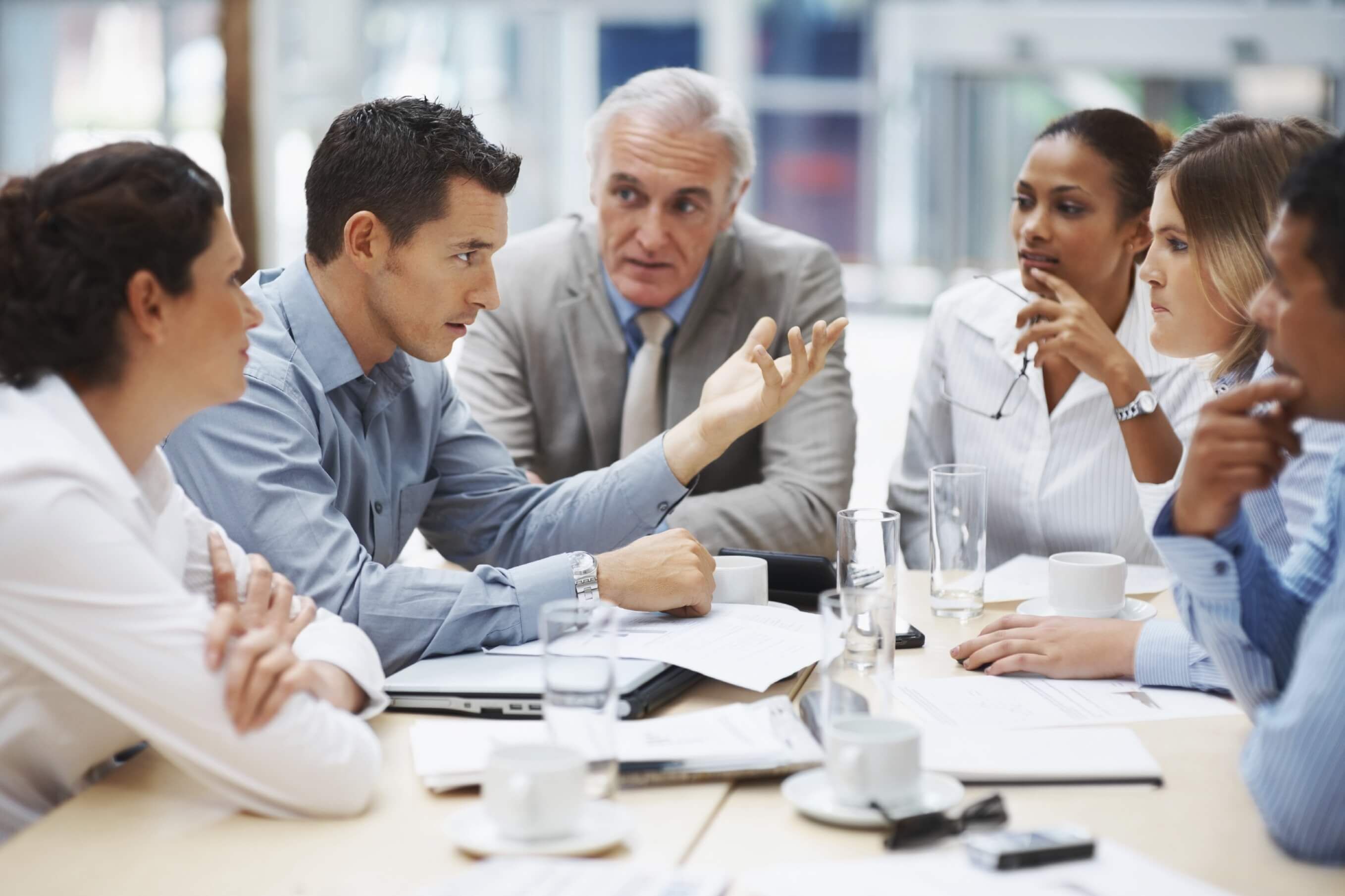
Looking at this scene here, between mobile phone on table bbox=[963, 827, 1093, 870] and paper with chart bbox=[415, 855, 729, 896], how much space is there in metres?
0.20

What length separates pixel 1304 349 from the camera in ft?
3.82

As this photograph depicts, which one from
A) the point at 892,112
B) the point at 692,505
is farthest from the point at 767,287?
the point at 892,112

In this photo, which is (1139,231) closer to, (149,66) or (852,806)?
(852,806)

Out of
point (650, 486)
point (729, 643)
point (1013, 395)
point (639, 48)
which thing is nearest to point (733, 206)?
point (1013, 395)

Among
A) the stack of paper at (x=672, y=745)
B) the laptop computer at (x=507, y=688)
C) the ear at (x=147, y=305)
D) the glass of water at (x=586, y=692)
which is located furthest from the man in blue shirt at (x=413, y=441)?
the glass of water at (x=586, y=692)

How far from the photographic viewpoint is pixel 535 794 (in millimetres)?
1057

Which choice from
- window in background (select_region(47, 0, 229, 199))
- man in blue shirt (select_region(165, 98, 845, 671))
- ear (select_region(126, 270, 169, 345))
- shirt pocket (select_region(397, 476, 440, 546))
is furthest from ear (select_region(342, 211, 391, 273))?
window in background (select_region(47, 0, 229, 199))

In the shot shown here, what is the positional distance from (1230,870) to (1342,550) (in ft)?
1.08

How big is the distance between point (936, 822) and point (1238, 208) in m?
1.23

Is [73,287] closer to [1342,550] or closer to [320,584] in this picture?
[320,584]

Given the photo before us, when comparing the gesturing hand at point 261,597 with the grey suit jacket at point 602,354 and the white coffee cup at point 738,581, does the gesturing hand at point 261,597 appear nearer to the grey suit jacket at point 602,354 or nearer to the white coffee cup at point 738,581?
the white coffee cup at point 738,581

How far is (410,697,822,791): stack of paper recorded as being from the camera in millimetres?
1203

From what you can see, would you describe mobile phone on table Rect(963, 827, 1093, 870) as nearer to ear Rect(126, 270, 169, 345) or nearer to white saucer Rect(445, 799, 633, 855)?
white saucer Rect(445, 799, 633, 855)

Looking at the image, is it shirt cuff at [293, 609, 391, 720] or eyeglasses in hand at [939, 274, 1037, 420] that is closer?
shirt cuff at [293, 609, 391, 720]
